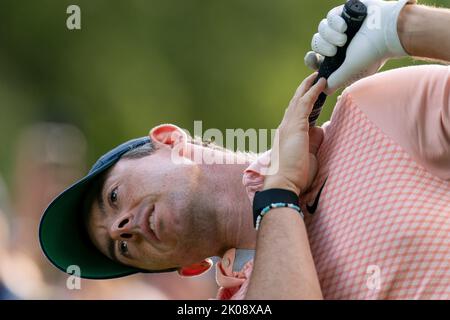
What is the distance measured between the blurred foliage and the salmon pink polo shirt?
390 cm

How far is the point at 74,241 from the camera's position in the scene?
226 centimetres

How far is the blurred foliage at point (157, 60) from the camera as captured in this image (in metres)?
5.84

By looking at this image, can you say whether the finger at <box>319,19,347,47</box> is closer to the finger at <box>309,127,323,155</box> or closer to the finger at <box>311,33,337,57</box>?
the finger at <box>311,33,337,57</box>

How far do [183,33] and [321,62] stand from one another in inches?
176

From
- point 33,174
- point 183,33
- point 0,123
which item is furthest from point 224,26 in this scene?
point 33,174

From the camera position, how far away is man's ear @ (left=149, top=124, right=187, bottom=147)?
218 cm

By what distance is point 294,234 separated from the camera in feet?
5.44

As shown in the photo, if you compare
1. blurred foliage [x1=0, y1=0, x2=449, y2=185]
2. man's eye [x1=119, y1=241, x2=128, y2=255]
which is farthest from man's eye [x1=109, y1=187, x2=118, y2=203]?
blurred foliage [x1=0, y1=0, x2=449, y2=185]

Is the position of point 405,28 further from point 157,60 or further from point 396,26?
point 157,60

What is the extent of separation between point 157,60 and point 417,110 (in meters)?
4.64

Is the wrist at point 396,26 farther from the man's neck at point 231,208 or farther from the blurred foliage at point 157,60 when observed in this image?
the blurred foliage at point 157,60

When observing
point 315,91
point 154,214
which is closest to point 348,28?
point 315,91
